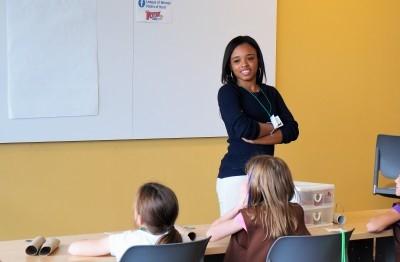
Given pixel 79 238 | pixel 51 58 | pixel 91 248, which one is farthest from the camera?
pixel 51 58

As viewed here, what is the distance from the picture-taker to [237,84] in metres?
3.24

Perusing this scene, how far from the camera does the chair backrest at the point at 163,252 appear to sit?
2189 mm

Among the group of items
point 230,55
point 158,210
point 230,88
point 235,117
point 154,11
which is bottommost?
point 158,210

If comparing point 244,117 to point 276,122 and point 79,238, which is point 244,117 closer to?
point 276,122

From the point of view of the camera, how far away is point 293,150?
5.07 metres

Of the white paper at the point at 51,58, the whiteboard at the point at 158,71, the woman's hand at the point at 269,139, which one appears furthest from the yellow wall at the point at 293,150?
the woman's hand at the point at 269,139

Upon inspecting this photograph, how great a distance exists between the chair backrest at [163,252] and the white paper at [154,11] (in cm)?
241

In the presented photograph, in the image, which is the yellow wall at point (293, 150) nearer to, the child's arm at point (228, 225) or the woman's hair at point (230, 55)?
the woman's hair at point (230, 55)

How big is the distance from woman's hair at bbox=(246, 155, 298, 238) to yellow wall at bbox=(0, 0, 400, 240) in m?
1.98

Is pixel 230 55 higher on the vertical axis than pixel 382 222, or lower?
higher

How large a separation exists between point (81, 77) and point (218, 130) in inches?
44.6

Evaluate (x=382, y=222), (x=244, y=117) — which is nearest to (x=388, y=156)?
(x=382, y=222)

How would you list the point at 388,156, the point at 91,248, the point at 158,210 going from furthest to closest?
1. the point at 388,156
2. the point at 91,248
3. the point at 158,210

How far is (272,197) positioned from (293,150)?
257 centimetres
